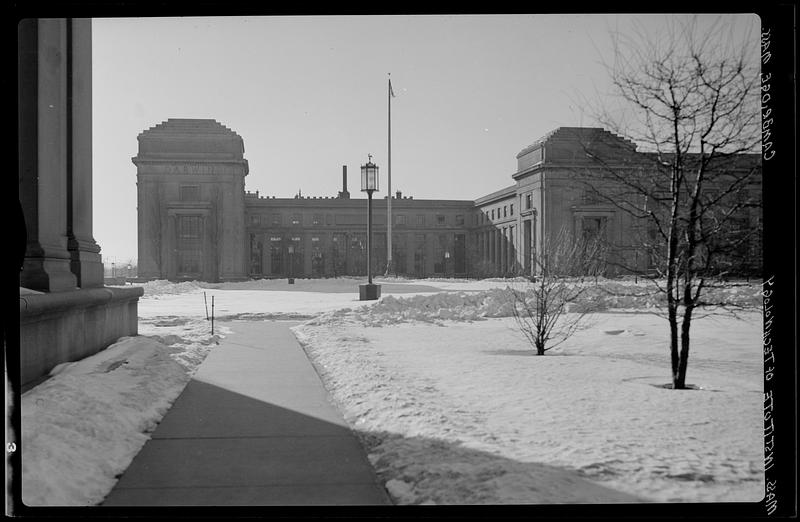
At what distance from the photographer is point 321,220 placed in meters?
81.9

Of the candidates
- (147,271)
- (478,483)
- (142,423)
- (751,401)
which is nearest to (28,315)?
(142,423)

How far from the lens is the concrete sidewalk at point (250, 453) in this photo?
388 centimetres

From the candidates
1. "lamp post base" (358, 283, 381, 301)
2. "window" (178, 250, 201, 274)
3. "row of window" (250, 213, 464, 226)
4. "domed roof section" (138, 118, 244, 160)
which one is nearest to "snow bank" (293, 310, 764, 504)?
"lamp post base" (358, 283, 381, 301)

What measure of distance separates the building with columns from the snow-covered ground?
1.39 ft

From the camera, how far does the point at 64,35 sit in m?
7.91

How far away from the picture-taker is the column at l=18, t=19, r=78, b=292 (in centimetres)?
675

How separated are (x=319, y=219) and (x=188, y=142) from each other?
27.4 metres

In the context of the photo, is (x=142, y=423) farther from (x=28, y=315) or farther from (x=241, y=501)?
(x=241, y=501)

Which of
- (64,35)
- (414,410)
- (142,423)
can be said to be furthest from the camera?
(64,35)

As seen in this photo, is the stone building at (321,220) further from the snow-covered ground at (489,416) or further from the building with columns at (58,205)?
the building with columns at (58,205)

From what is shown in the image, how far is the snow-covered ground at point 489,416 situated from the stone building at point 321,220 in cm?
177

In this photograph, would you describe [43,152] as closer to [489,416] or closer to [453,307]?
[489,416]

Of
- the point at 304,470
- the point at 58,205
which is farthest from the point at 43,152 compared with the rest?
the point at 304,470

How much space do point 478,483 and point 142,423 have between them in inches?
132
